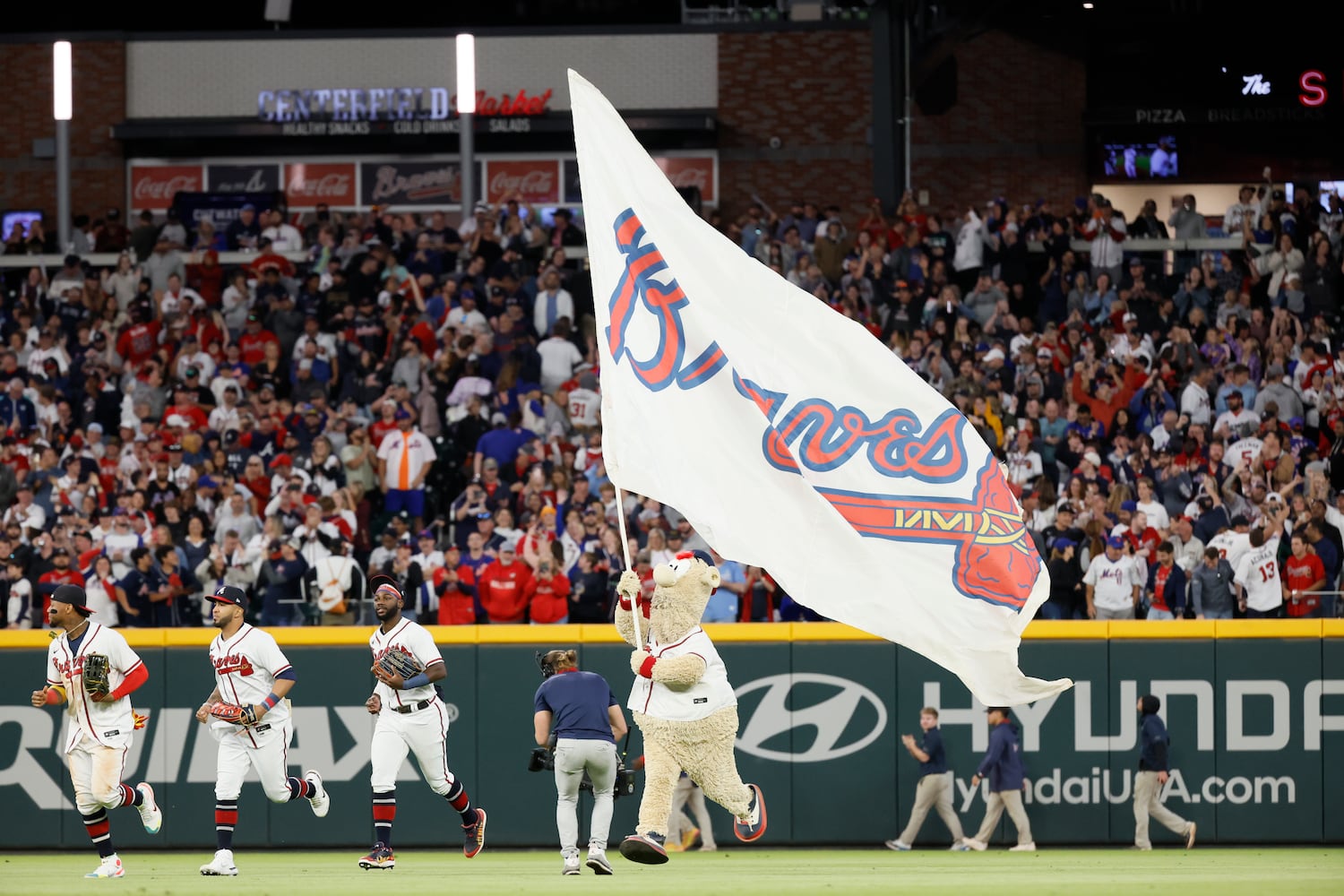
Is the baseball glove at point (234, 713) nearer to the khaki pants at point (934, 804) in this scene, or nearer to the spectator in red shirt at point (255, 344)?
the khaki pants at point (934, 804)

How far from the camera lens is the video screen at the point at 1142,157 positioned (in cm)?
3391

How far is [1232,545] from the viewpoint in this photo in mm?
19312

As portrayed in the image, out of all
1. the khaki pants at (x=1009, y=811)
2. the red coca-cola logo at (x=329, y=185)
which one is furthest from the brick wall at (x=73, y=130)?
the khaki pants at (x=1009, y=811)

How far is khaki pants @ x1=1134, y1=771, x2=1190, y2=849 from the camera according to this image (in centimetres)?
1852

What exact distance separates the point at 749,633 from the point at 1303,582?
5.49 meters

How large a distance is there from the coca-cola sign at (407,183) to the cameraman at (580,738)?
68.3 ft

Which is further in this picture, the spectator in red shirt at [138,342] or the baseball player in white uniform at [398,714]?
the spectator in red shirt at [138,342]

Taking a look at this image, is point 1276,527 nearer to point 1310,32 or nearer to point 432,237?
point 432,237

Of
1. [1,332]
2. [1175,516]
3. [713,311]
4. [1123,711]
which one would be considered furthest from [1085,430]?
[1,332]

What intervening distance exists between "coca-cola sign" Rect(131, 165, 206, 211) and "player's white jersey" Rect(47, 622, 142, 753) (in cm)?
2148

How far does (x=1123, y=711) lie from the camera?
62.5ft

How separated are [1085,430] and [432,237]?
31.5ft

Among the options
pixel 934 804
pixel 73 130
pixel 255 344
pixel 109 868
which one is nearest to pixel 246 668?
pixel 109 868

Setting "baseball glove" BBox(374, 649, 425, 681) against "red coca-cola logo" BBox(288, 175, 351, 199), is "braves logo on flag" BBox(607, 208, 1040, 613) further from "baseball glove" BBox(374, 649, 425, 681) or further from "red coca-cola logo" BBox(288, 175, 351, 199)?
"red coca-cola logo" BBox(288, 175, 351, 199)
